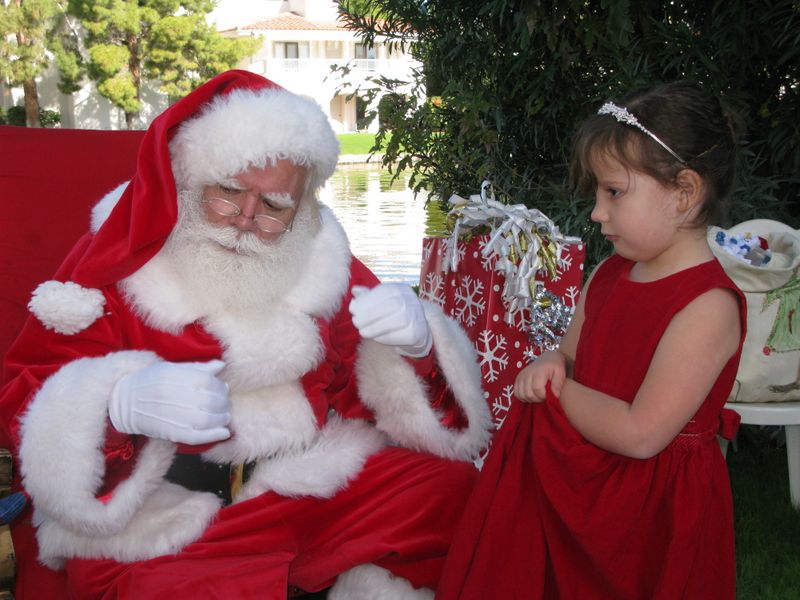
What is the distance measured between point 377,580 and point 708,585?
0.72 meters

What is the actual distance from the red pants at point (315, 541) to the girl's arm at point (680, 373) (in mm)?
582

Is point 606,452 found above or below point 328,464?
above

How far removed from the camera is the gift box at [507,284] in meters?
2.52

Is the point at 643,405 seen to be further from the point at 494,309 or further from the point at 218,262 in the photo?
the point at 494,309

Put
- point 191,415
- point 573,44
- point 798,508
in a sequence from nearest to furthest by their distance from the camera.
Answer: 1. point 191,415
2. point 798,508
3. point 573,44

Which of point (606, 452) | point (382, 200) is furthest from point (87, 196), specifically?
point (382, 200)

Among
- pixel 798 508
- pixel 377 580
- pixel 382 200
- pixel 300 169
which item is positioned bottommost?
pixel 382 200

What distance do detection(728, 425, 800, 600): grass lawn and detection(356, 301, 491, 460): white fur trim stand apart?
99 centimetres

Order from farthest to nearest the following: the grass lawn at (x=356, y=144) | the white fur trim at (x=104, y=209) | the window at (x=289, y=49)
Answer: the window at (x=289, y=49)
the grass lawn at (x=356, y=144)
the white fur trim at (x=104, y=209)

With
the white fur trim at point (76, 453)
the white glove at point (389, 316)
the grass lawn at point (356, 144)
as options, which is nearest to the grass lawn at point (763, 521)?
the white fur trim at point (76, 453)

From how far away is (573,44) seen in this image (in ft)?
11.5

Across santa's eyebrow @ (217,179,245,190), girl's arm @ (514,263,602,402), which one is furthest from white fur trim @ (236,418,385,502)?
santa's eyebrow @ (217,179,245,190)

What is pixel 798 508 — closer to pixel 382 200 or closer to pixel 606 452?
pixel 606 452

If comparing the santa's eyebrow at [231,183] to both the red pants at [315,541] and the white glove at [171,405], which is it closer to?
the white glove at [171,405]
